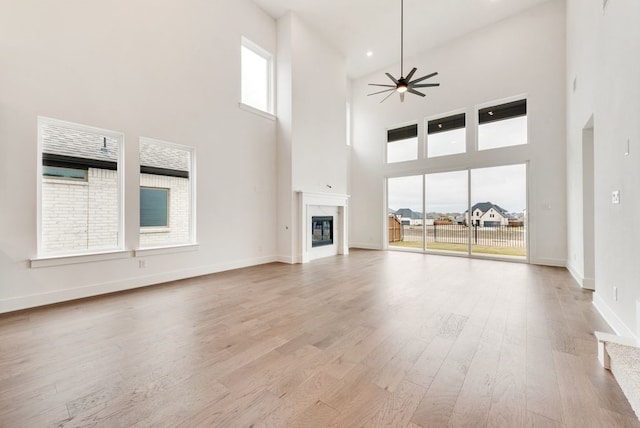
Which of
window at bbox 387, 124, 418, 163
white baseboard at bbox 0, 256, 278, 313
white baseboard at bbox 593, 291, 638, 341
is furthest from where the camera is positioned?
window at bbox 387, 124, 418, 163

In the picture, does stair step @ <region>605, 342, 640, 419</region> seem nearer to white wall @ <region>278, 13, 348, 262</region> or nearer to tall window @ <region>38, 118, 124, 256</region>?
white wall @ <region>278, 13, 348, 262</region>

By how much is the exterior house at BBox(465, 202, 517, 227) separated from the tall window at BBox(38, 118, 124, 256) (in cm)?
742

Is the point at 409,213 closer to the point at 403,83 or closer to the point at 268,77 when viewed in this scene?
the point at 403,83

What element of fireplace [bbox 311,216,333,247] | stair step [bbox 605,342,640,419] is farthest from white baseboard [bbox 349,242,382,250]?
stair step [bbox 605,342,640,419]

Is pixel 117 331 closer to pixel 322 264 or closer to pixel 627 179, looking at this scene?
pixel 322 264

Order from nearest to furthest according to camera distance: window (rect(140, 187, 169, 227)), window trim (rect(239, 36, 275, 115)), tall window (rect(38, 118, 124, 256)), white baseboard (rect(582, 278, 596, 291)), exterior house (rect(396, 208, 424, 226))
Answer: tall window (rect(38, 118, 124, 256))
white baseboard (rect(582, 278, 596, 291))
window (rect(140, 187, 169, 227))
window trim (rect(239, 36, 275, 115))
exterior house (rect(396, 208, 424, 226))

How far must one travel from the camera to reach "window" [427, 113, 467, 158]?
7.03 m

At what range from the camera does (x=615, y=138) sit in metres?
2.55

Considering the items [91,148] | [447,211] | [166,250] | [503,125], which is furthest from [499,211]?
[91,148]

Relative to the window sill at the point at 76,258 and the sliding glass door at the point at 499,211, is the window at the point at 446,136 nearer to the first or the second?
the sliding glass door at the point at 499,211

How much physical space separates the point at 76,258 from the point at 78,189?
0.94m

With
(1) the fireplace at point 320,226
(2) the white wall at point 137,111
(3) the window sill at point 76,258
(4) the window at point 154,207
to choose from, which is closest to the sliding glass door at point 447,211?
(1) the fireplace at point 320,226

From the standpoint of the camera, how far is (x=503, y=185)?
6.40 metres

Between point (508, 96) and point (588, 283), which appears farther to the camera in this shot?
point (508, 96)
